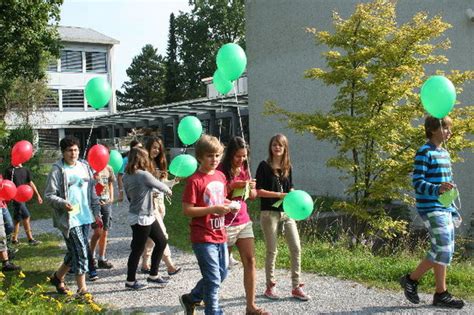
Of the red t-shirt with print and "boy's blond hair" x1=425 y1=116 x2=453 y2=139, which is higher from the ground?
"boy's blond hair" x1=425 y1=116 x2=453 y2=139

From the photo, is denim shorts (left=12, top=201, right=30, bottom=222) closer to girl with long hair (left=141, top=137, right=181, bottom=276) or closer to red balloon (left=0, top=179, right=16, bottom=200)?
red balloon (left=0, top=179, right=16, bottom=200)

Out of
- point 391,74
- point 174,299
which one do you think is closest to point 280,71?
point 391,74

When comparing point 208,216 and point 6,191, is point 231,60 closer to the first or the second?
point 208,216

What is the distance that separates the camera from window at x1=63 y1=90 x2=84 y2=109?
4547 cm

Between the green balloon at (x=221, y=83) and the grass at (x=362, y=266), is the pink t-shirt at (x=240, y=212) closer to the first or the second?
the green balloon at (x=221, y=83)

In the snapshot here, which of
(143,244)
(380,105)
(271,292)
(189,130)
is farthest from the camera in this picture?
(380,105)

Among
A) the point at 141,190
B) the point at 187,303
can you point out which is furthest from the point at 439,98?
the point at 141,190

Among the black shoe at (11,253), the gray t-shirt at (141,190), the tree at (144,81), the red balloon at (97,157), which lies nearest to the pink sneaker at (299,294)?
the gray t-shirt at (141,190)

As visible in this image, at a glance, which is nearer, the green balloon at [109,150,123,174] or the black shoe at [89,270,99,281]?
the black shoe at [89,270,99,281]

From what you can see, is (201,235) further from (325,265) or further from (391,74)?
(391,74)

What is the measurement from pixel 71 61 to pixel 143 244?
1715 inches

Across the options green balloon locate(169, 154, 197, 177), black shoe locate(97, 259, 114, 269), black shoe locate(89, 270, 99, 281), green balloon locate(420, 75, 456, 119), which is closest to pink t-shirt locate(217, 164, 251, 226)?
green balloon locate(169, 154, 197, 177)

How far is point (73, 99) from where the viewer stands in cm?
4588

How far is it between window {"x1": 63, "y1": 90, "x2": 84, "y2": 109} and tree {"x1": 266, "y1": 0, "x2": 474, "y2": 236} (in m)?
40.2
